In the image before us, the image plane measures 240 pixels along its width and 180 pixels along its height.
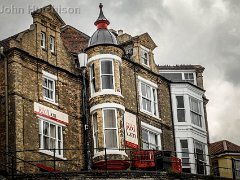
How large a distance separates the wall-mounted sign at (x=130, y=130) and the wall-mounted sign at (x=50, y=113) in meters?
3.94

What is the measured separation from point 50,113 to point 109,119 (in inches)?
138

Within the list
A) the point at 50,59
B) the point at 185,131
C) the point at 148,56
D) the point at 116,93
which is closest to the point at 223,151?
the point at 185,131

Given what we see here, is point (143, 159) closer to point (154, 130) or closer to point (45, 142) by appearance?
point (154, 130)

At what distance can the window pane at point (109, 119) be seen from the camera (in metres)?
41.4

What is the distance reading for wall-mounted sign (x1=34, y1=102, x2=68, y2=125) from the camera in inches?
1564

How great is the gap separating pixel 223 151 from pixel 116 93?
14309 millimetres

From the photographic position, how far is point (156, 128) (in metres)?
45.9

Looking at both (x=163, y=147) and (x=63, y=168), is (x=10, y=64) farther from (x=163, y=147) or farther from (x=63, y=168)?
(x=163, y=147)

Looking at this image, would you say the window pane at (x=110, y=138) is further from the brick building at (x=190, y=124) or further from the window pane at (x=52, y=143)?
the brick building at (x=190, y=124)

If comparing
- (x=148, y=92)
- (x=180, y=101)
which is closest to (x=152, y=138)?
(x=148, y=92)

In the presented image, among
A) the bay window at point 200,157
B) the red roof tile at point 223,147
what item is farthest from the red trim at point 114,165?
the red roof tile at point 223,147

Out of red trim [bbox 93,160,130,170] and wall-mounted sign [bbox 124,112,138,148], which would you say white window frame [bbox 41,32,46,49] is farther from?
red trim [bbox 93,160,130,170]

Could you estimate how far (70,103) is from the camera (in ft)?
138

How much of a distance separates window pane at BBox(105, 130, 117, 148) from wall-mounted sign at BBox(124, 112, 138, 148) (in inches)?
62.1
